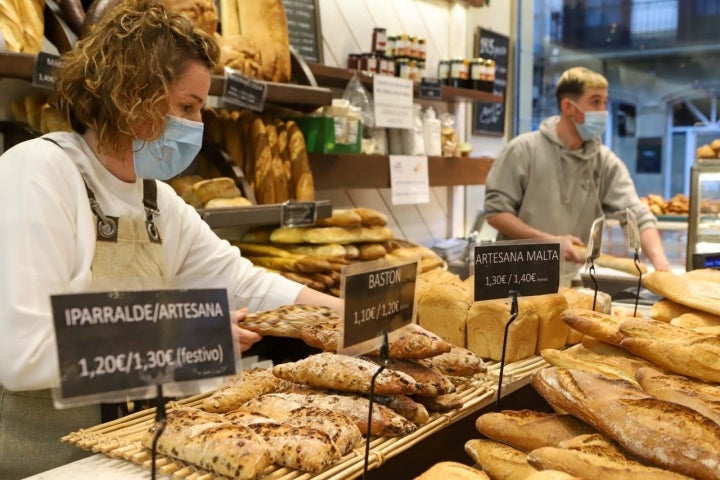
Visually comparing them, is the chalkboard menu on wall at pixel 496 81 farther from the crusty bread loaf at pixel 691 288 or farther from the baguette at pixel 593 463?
the baguette at pixel 593 463

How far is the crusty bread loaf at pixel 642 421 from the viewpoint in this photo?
1.10 m

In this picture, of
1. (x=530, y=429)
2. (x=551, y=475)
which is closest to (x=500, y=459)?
(x=530, y=429)

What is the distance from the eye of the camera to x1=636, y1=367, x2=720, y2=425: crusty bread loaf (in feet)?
4.18

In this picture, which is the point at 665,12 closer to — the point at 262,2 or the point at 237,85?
the point at 262,2

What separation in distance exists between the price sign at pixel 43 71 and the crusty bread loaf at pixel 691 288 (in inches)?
69.1

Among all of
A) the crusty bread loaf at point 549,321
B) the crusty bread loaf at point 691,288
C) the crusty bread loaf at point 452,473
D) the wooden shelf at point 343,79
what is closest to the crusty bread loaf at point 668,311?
the crusty bread loaf at point 691,288

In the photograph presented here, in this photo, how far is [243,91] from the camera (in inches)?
107

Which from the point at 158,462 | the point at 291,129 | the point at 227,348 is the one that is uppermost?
the point at 291,129

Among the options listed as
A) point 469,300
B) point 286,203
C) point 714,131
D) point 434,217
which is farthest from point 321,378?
point 714,131

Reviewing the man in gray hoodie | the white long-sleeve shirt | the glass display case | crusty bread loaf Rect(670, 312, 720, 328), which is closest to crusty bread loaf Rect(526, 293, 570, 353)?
crusty bread loaf Rect(670, 312, 720, 328)

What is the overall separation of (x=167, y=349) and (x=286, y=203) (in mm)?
1939

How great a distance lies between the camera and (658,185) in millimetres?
6375

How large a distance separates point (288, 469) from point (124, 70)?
92 cm

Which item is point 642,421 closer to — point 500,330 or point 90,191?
point 500,330
